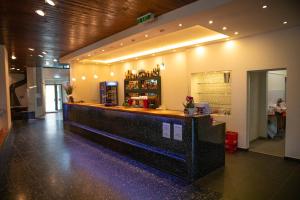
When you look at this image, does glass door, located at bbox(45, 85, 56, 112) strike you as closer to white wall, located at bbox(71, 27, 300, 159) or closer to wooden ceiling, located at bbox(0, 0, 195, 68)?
wooden ceiling, located at bbox(0, 0, 195, 68)

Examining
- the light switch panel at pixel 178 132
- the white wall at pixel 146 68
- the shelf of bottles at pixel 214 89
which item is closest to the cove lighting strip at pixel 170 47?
the white wall at pixel 146 68

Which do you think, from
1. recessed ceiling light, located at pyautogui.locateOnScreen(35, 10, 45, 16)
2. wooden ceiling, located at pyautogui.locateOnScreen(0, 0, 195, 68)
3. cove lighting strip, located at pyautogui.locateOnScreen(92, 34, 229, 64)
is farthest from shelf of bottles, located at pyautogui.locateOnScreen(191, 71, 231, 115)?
recessed ceiling light, located at pyautogui.locateOnScreen(35, 10, 45, 16)

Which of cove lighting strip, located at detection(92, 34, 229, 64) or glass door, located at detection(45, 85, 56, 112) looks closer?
cove lighting strip, located at detection(92, 34, 229, 64)

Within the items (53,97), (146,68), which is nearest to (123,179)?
(146,68)

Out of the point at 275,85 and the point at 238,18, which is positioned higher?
the point at 238,18

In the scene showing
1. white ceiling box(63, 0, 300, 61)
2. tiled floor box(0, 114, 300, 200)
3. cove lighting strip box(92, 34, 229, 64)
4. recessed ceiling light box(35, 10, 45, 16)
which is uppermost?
recessed ceiling light box(35, 10, 45, 16)

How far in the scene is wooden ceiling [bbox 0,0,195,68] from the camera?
3.90 m

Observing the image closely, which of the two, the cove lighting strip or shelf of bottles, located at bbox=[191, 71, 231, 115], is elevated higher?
the cove lighting strip

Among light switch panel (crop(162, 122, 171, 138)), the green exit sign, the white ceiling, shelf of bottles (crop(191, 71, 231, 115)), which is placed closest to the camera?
the white ceiling

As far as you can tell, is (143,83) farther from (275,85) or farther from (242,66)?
(275,85)

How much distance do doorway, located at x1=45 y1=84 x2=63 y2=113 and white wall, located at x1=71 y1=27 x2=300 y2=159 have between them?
11639mm

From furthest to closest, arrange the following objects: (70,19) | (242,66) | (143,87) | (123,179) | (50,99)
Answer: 1. (50,99)
2. (143,87)
3. (242,66)
4. (70,19)
5. (123,179)

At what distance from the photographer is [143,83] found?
9109 millimetres

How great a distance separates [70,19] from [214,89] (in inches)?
188
